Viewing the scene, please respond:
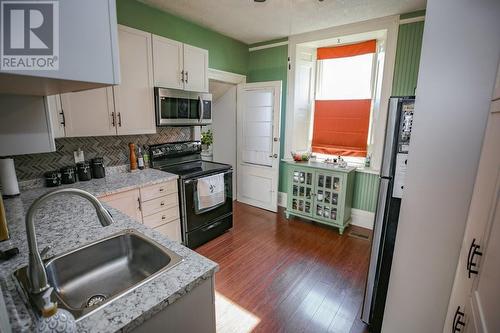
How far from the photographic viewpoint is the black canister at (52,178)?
6.81 ft

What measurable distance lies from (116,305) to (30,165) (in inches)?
Result: 78.9

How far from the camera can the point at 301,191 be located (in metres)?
3.44

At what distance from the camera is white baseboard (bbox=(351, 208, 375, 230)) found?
3.29 m

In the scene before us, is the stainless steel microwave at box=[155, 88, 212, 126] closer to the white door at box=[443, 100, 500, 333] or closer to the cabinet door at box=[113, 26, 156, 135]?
the cabinet door at box=[113, 26, 156, 135]

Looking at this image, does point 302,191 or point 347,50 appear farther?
point 302,191

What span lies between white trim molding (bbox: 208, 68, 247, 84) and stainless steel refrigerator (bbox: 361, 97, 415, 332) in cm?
261

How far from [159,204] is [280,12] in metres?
2.54

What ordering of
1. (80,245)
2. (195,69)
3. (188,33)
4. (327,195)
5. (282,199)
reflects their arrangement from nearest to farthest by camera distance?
1. (80,245)
2. (195,69)
3. (188,33)
4. (327,195)
5. (282,199)

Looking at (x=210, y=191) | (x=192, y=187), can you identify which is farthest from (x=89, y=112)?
(x=210, y=191)

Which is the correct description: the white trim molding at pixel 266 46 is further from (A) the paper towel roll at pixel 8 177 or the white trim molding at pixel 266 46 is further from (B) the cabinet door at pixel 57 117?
(A) the paper towel roll at pixel 8 177

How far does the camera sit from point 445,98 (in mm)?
1124

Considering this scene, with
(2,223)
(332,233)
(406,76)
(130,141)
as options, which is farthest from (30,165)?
(406,76)

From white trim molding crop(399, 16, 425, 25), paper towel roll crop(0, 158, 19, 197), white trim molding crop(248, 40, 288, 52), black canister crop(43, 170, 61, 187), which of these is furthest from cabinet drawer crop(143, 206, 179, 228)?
white trim molding crop(399, 16, 425, 25)

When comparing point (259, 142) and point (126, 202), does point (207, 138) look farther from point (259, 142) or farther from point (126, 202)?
point (126, 202)
